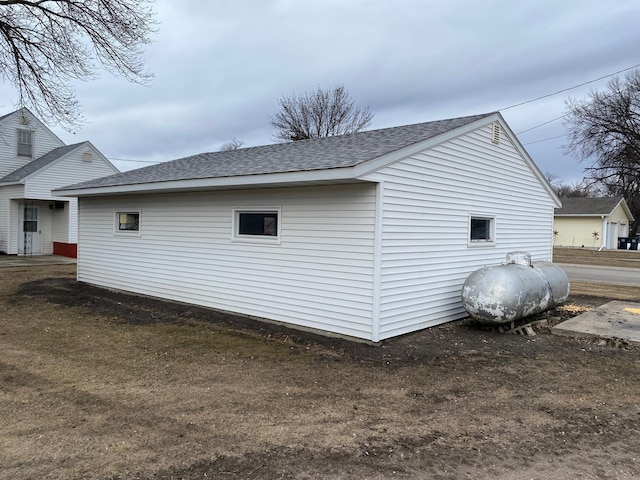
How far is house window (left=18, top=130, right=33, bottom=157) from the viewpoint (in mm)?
21219

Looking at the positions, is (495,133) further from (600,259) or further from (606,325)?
(600,259)

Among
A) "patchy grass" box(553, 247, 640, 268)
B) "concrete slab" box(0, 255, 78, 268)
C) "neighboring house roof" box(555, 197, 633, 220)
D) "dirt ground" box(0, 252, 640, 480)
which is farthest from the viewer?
"neighboring house roof" box(555, 197, 633, 220)

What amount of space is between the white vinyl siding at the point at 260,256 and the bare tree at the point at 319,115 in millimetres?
21527

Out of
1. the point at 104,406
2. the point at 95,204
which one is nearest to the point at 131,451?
the point at 104,406

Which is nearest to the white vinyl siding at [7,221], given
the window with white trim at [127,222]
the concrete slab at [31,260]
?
the concrete slab at [31,260]

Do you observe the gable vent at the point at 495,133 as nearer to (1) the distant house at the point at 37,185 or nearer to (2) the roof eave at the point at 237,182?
(2) the roof eave at the point at 237,182

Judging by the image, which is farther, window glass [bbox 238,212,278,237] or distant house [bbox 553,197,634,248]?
distant house [bbox 553,197,634,248]

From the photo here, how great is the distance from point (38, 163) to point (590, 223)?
38156 mm

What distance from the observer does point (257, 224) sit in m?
7.95

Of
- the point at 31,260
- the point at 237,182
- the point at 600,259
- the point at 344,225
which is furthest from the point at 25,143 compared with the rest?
the point at 600,259

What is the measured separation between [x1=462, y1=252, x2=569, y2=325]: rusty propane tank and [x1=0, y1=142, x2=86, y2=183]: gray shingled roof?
19203 millimetres

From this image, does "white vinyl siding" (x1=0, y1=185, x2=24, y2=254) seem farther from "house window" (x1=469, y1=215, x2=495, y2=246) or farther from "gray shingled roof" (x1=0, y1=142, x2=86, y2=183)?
"house window" (x1=469, y1=215, x2=495, y2=246)

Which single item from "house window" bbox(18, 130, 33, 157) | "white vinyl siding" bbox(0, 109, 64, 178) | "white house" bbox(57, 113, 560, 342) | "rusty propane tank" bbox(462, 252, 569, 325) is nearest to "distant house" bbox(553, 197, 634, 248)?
"white house" bbox(57, 113, 560, 342)

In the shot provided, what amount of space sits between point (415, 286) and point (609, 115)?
31447mm
